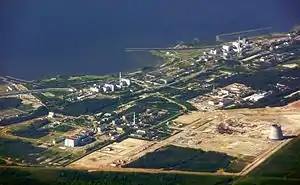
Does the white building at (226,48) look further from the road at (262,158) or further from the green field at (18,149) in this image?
the green field at (18,149)

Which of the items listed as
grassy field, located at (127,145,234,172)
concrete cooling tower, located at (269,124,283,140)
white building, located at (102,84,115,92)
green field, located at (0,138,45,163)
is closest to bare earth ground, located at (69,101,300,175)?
concrete cooling tower, located at (269,124,283,140)

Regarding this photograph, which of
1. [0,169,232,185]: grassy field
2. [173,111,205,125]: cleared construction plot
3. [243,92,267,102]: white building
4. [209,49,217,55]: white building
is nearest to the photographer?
[0,169,232,185]: grassy field

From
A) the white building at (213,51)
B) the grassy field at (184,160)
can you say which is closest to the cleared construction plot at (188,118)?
the grassy field at (184,160)

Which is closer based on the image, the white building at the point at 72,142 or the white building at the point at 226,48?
the white building at the point at 72,142

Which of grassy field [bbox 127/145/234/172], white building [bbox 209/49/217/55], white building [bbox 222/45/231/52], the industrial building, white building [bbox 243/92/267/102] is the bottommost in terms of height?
grassy field [bbox 127/145/234/172]

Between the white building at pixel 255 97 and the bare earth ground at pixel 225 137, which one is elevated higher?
the white building at pixel 255 97

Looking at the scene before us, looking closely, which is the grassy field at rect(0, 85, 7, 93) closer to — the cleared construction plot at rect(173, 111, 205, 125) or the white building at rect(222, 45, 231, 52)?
the cleared construction plot at rect(173, 111, 205, 125)

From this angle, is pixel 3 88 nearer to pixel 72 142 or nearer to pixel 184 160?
pixel 72 142

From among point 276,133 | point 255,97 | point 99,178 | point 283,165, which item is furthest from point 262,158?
point 255,97
